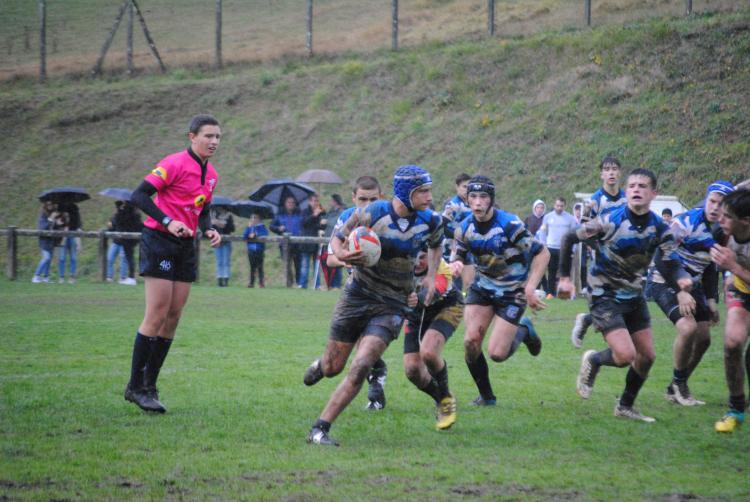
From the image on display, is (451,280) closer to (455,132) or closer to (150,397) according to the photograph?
(150,397)

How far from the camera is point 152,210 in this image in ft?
25.1

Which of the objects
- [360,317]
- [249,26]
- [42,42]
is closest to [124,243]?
[360,317]

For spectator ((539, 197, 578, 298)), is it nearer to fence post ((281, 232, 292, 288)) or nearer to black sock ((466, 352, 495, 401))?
fence post ((281, 232, 292, 288))

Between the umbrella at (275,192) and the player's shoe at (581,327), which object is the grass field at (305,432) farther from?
the umbrella at (275,192)

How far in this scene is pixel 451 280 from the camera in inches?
332

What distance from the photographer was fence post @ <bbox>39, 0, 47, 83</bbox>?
139 ft

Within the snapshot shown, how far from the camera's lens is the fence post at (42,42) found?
42.4 metres

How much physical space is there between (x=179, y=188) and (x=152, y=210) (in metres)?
0.42

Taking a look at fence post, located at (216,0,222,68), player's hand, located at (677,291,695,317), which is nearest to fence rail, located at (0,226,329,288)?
player's hand, located at (677,291,695,317)

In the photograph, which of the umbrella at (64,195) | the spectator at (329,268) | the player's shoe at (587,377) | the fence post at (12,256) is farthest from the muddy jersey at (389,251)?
the umbrella at (64,195)

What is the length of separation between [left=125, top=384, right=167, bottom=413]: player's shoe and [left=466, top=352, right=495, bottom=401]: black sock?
2.60 m

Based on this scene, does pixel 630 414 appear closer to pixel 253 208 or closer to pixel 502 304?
pixel 502 304

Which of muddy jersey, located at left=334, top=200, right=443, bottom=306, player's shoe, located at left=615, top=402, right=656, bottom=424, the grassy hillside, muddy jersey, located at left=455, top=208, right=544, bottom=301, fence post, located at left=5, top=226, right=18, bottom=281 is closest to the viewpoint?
muddy jersey, located at left=334, top=200, right=443, bottom=306

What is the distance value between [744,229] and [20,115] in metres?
37.1
